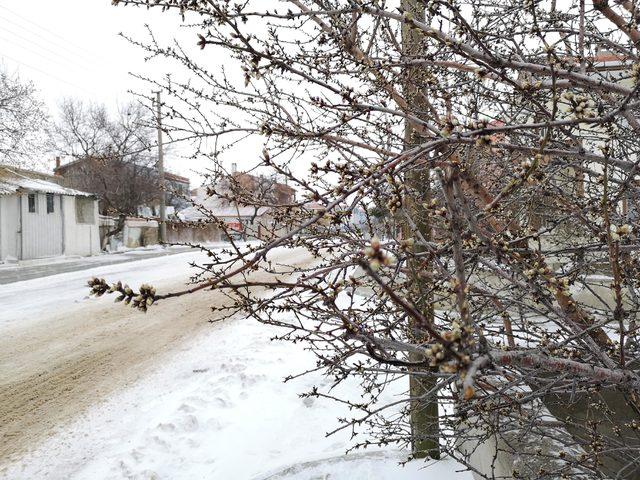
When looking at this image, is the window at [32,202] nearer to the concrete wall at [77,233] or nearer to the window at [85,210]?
the concrete wall at [77,233]

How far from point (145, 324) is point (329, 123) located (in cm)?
649

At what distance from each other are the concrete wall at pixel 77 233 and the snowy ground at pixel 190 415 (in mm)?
14803

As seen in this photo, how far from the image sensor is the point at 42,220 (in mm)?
20188

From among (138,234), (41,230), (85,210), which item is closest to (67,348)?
(41,230)

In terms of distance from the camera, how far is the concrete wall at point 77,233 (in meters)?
21.6

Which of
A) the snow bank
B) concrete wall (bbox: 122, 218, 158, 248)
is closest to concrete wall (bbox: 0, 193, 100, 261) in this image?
concrete wall (bbox: 122, 218, 158, 248)

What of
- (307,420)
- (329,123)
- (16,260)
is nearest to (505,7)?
(329,123)

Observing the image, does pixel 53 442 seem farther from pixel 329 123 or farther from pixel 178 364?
pixel 329 123

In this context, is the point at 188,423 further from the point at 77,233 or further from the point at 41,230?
the point at 77,233

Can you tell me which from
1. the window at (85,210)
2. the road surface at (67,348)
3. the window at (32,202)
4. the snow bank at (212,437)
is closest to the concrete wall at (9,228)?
the window at (32,202)

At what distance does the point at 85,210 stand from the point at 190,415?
850 inches

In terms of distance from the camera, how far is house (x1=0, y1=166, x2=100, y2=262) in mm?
18594

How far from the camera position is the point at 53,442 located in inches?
169

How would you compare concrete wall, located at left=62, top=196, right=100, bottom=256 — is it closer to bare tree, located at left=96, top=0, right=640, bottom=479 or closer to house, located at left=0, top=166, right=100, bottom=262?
house, located at left=0, top=166, right=100, bottom=262
